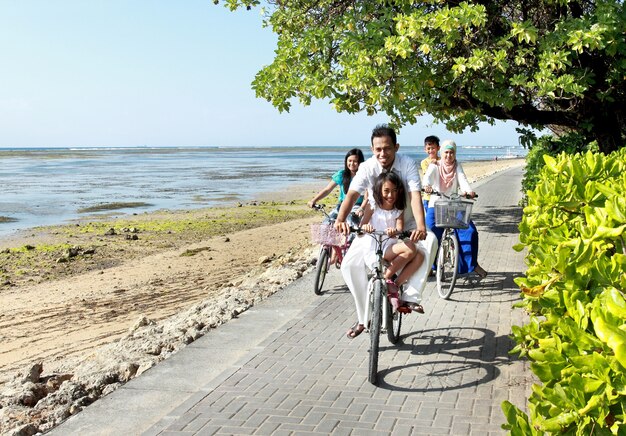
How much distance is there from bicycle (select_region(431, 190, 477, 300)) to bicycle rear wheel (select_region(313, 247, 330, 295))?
1.43 meters

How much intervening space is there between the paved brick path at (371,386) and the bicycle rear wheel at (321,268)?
0.71 metres

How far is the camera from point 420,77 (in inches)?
461

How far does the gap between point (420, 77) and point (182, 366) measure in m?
7.44

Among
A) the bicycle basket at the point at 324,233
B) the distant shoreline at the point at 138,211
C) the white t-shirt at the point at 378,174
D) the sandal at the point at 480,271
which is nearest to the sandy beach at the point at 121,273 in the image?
the distant shoreline at the point at 138,211

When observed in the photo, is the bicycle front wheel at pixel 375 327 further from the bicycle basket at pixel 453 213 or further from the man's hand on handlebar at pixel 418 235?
the bicycle basket at pixel 453 213

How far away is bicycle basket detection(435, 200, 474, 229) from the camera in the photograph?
316 inches

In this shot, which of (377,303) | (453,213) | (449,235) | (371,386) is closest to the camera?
Result: (371,386)

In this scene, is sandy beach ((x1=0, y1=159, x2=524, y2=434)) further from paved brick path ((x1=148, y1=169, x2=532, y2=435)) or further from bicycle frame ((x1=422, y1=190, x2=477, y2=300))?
bicycle frame ((x1=422, y1=190, x2=477, y2=300))

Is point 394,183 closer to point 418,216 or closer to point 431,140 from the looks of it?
point 418,216

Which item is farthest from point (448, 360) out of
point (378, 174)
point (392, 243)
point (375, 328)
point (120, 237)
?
point (120, 237)

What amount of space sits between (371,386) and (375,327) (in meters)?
0.46

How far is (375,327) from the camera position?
5.49 meters

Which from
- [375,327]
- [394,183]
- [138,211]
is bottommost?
[138,211]

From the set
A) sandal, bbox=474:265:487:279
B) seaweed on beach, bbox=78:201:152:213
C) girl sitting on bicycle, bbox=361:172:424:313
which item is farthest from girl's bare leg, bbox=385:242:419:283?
seaweed on beach, bbox=78:201:152:213
